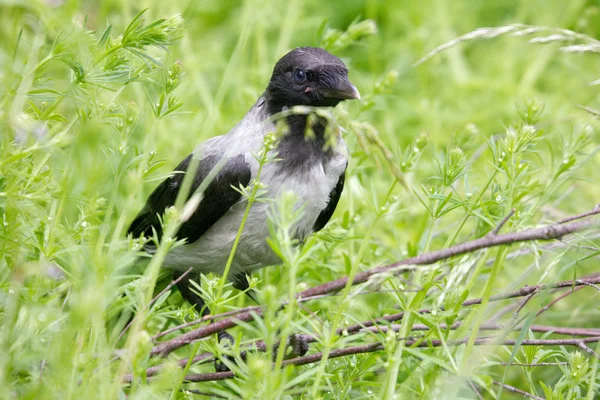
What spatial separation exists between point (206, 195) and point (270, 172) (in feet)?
1.06

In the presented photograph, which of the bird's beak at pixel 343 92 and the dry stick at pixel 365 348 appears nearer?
the dry stick at pixel 365 348

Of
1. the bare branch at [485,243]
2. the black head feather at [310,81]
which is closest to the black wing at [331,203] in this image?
the black head feather at [310,81]

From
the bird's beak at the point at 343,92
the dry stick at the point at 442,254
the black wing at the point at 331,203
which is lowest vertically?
the black wing at the point at 331,203

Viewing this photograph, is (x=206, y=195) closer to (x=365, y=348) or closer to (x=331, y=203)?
(x=331, y=203)

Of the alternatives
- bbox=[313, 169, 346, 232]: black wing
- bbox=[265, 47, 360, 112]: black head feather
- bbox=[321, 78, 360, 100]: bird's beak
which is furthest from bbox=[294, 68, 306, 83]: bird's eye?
bbox=[313, 169, 346, 232]: black wing

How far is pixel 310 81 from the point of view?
3279 mm

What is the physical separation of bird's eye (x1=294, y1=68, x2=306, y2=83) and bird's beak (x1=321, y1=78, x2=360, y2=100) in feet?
0.44

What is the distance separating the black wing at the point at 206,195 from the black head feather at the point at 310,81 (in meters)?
0.39

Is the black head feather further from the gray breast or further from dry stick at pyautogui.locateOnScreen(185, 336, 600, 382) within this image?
dry stick at pyautogui.locateOnScreen(185, 336, 600, 382)

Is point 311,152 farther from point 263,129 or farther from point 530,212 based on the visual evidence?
point 530,212

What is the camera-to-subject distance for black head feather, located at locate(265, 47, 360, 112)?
10.4 feet

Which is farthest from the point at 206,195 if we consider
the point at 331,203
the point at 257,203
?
the point at 331,203

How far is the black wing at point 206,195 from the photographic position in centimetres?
→ 319

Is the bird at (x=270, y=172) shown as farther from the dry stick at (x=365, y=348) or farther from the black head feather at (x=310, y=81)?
the dry stick at (x=365, y=348)
